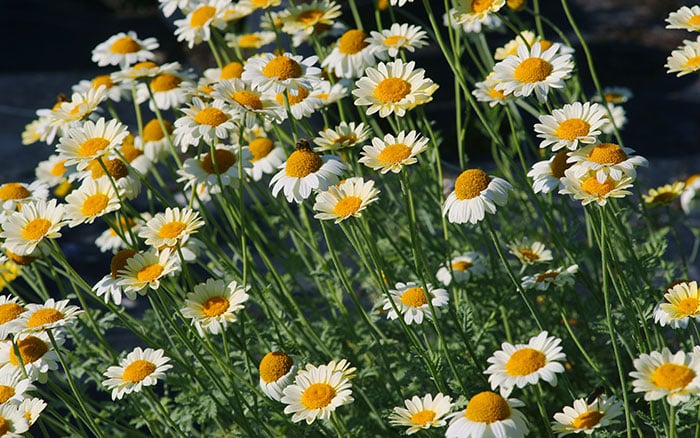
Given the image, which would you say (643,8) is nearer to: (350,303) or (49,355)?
(350,303)

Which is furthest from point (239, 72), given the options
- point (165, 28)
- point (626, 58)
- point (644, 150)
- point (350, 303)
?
point (165, 28)

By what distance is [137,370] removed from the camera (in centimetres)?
183

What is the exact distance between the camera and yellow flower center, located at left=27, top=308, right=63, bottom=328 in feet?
5.95

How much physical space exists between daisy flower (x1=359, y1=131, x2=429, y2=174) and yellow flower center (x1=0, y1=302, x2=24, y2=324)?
0.80m

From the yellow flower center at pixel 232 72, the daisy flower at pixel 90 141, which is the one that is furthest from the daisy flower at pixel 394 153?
the yellow flower center at pixel 232 72

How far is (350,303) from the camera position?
342 cm

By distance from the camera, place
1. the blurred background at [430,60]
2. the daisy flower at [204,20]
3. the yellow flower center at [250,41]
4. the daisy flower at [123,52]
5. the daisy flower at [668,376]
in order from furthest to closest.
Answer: the blurred background at [430,60] → the yellow flower center at [250,41] → the daisy flower at [123,52] → the daisy flower at [204,20] → the daisy flower at [668,376]

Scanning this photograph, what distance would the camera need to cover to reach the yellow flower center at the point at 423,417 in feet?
5.50

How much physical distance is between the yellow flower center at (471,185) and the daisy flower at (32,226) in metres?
0.83

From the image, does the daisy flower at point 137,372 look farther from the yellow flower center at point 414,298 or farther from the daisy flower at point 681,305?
the daisy flower at point 681,305

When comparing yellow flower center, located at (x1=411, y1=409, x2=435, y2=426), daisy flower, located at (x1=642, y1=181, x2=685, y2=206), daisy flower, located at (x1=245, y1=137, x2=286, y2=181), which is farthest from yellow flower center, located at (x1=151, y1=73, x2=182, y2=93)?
daisy flower, located at (x1=642, y1=181, x2=685, y2=206)

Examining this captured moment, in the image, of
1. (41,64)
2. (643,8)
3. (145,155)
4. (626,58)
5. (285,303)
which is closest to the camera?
(285,303)

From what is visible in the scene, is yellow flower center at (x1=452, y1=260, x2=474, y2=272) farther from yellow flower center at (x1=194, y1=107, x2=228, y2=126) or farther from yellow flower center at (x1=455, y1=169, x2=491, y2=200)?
yellow flower center at (x1=194, y1=107, x2=228, y2=126)

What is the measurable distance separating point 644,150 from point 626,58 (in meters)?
1.66
